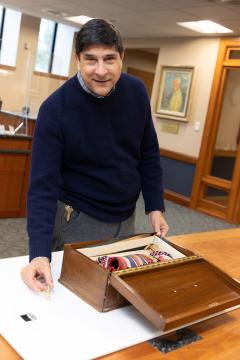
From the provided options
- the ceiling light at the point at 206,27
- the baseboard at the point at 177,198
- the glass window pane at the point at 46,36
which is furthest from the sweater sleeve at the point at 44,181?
the glass window pane at the point at 46,36

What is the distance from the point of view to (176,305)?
1.13 m

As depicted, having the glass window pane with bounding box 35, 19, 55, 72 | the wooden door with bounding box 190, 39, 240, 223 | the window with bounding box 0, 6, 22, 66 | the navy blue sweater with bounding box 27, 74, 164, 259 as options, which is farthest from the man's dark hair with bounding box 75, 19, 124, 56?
the glass window pane with bounding box 35, 19, 55, 72

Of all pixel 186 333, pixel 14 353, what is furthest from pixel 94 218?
pixel 14 353

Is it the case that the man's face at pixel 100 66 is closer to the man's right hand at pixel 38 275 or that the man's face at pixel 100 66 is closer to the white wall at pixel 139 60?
the man's right hand at pixel 38 275

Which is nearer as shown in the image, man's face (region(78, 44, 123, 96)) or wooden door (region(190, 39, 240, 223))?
man's face (region(78, 44, 123, 96))

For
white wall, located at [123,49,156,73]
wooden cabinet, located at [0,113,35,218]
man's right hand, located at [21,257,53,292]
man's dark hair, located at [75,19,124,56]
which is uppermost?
white wall, located at [123,49,156,73]

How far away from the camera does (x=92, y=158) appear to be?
1.54m

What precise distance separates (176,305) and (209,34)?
6.07 m

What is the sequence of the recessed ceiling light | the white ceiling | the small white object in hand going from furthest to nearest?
the recessed ceiling light < the white ceiling < the small white object in hand

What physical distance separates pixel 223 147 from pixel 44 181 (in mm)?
5597

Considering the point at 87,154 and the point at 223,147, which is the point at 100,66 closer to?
the point at 87,154

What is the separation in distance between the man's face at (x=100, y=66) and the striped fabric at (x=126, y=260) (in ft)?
1.76

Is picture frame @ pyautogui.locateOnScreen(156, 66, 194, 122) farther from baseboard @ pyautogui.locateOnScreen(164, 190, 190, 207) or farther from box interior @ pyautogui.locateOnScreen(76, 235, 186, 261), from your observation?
box interior @ pyautogui.locateOnScreen(76, 235, 186, 261)

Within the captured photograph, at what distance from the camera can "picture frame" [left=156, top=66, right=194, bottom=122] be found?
7.00 metres
